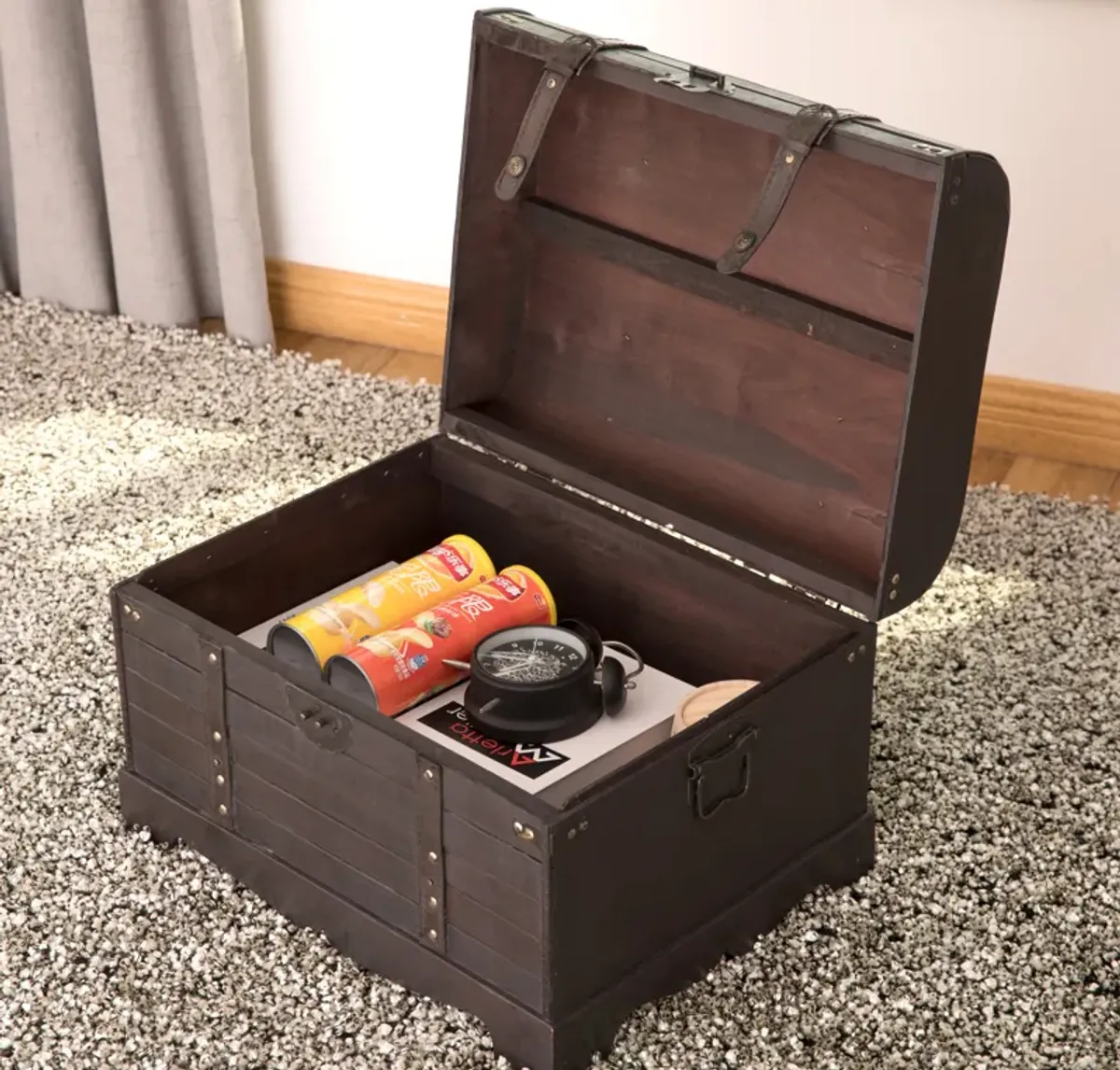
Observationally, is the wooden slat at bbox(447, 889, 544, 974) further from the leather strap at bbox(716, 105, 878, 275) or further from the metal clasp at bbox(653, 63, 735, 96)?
Answer: the metal clasp at bbox(653, 63, 735, 96)

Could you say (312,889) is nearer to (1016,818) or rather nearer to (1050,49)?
(1016,818)

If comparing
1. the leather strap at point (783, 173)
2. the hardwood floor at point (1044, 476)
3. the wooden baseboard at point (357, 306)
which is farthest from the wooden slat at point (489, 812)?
the wooden baseboard at point (357, 306)

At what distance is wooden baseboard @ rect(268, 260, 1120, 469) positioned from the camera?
252 centimetres

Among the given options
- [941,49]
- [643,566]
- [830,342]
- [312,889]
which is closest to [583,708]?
[643,566]

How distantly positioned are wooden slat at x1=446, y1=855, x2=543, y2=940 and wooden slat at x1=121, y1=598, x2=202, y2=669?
32cm

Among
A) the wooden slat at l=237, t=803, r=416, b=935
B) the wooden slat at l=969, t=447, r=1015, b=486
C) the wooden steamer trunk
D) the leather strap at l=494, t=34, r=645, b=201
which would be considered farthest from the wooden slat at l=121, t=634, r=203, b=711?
the wooden slat at l=969, t=447, r=1015, b=486

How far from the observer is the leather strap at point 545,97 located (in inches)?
63.9

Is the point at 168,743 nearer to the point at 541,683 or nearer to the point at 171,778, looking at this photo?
the point at 171,778

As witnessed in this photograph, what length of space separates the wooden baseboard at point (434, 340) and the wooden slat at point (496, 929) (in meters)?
1.29

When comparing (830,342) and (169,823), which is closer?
(830,342)

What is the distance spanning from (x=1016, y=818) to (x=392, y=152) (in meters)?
1.42

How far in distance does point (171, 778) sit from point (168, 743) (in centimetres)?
4

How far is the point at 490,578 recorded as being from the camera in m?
1.87

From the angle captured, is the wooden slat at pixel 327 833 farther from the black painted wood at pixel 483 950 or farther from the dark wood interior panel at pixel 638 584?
the dark wood interior panel at pixel 638 584
